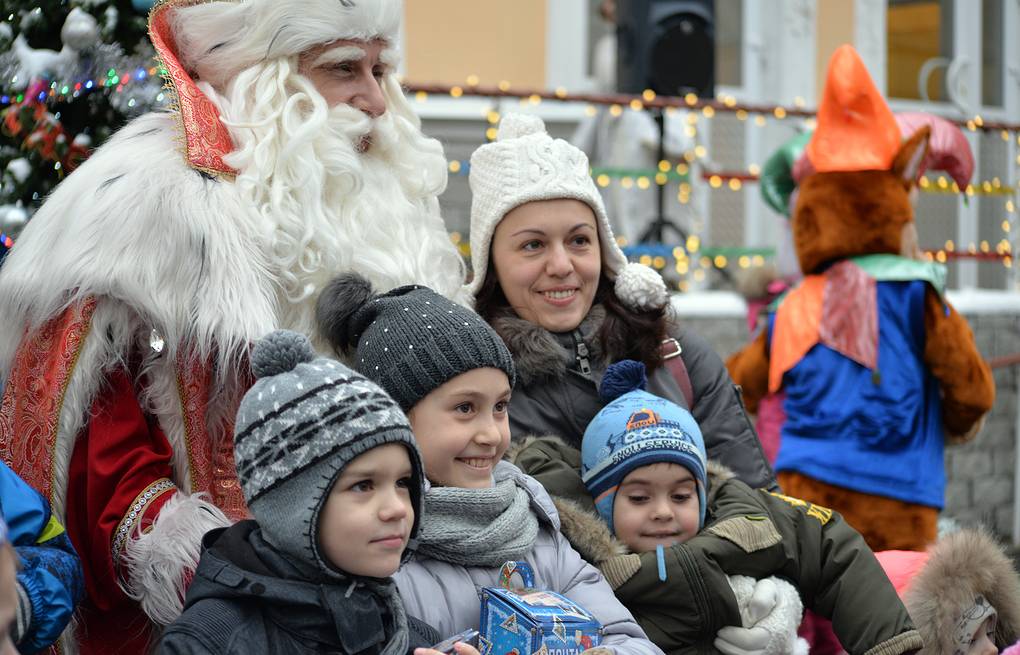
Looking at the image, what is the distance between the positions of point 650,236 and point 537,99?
1183 mm

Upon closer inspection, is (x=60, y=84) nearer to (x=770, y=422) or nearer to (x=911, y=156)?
(x=911, y=156)

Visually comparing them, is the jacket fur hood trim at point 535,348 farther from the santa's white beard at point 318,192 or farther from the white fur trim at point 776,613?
the white fur trim at point 776,613

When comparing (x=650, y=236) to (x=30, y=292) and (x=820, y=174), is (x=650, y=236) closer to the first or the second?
(x=820, y=174)

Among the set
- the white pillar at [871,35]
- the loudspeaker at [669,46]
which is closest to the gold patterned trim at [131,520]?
the loudspeaker at [669,46]

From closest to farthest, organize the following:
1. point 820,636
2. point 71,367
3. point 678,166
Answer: point 71,367 → point 820,636 → point 678,166

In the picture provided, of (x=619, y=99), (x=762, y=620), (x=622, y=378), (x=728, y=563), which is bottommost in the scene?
(x=762, y=620)

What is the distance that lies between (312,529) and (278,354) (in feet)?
1.10

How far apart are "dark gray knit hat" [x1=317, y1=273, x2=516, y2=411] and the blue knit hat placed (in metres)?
0.41

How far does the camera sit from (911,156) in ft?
17.2

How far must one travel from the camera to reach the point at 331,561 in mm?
2299

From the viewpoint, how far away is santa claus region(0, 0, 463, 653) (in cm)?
269

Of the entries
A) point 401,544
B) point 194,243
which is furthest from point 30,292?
point 401,544

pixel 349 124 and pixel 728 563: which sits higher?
pixel 349 124

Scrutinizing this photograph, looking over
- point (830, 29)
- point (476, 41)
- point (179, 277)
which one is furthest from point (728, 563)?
point (830, 29)
